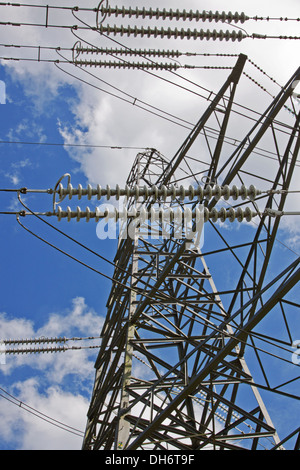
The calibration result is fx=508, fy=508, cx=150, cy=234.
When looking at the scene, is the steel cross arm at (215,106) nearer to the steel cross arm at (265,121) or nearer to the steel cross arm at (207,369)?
the steel cross arm at (265,121)

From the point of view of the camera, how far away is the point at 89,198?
8.10 metres

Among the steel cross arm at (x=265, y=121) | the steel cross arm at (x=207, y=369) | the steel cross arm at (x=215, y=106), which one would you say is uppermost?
the steel cross arm at (x=215, y=106)

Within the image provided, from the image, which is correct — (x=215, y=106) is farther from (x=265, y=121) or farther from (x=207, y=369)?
(x=207, y=369)

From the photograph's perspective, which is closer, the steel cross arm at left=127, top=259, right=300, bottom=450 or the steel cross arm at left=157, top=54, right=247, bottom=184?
the steel cross arm at left=127, top=259, right=300, bottom=450

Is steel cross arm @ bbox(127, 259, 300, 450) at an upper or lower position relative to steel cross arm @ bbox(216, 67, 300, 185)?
lower

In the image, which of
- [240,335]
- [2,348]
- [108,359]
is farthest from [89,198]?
[2,348]

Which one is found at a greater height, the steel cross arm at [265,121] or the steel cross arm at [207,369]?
the steel cross arm at [265,121]

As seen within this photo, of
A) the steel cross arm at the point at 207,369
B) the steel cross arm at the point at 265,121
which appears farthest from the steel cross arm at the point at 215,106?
the steel cross arm at the point at 207,369

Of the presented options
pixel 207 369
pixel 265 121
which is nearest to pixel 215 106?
pixel 265 121

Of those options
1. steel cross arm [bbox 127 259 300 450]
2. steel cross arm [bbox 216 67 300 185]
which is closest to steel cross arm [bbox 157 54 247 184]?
steel cross arm [bbox 216 67 300 185]

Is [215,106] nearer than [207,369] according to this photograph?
No

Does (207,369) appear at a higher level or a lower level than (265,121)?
lower

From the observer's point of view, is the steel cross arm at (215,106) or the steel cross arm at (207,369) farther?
the steel cross arm at (215,106)

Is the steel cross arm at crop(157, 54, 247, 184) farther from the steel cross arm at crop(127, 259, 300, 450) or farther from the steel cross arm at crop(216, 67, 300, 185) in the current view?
the steel cross arm at crop(127, 259, 300, 450)
